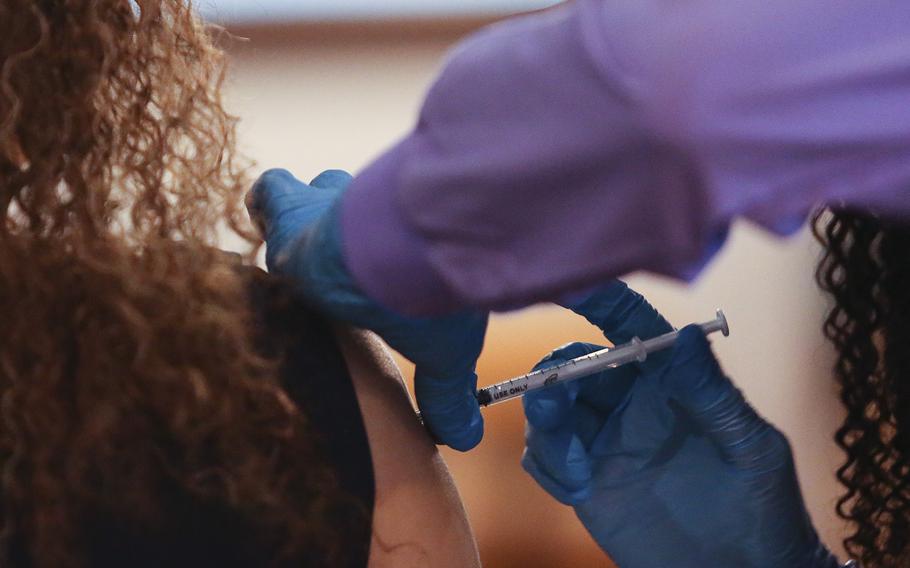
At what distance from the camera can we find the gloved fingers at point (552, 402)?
0.96 metres

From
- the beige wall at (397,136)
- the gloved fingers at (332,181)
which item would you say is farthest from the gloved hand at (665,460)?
the beige wall at (397,136)

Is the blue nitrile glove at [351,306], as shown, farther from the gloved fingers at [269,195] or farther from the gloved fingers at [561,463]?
the gloved fingers at [561,463]

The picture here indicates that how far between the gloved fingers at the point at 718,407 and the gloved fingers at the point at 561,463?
12 centimetres

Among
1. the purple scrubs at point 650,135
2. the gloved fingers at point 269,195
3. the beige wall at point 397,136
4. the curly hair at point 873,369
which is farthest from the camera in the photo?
the beige wall at point 397,136

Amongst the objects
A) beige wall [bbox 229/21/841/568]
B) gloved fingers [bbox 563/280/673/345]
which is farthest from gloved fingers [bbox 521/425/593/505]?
beige wall [bbox 229/21/841/568]

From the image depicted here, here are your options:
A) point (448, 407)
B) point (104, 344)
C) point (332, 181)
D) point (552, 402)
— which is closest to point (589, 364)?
point (552, 402)

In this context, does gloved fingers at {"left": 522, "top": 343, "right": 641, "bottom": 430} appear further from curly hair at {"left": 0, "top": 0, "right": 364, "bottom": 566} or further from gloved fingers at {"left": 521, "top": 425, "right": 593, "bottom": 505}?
curly hair at {"left": 0, "top": 0, "right": 364, "bottom": 566}

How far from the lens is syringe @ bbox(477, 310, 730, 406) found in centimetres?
92

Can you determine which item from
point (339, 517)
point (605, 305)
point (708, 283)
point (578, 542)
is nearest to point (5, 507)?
point (339, 517)

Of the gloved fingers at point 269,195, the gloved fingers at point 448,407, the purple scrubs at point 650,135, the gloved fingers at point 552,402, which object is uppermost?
the purple scrubs at point 650,135

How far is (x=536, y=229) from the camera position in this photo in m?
0.52

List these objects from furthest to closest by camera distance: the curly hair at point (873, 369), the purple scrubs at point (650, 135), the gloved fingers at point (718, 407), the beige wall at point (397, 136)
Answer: the beige wall at point (397, 136) < the curly hair at point (873, 369) < the gloved fingers at point (718, 407) < the purple scrubs at point (650, 135)

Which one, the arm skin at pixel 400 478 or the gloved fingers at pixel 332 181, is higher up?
the gloved fingers at pixel 332 181

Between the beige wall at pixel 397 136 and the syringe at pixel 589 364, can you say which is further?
the beige wall at pixel 397 136
